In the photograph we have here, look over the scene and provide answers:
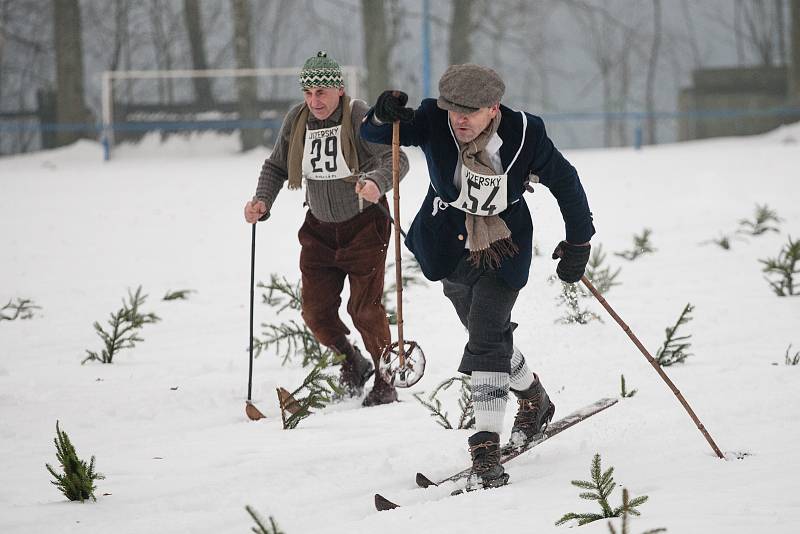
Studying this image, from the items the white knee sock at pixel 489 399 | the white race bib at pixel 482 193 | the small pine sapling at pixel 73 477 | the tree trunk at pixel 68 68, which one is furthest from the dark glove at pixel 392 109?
the tree trunk at pixel 68 68

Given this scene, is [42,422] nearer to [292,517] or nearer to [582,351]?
[292,517]

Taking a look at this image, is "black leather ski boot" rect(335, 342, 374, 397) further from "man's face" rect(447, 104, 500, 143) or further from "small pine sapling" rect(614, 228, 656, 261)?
"small pine sapling" rect(614, 228, 656, 261)

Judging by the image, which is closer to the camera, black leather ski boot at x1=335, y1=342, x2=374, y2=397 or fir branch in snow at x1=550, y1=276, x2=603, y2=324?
black leather ski boot at x1=335, y1=342, x2=374, y2=397

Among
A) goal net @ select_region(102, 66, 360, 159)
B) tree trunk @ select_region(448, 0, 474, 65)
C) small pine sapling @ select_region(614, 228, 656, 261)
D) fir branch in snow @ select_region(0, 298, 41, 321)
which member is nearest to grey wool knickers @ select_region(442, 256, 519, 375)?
fir branch in snow @ select_region(0, 298, 41, 321)

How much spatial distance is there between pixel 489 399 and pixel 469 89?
45.9 inches

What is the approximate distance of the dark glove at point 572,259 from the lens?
4.07 m

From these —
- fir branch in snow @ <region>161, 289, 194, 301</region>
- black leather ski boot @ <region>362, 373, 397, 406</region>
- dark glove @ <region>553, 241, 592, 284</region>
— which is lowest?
fir branch in snow @ <region>161, 289, 194, 301</region>

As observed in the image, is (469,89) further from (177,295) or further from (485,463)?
(177,295)

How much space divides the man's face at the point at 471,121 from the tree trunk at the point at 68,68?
62.8ft

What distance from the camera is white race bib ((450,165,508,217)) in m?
3.93

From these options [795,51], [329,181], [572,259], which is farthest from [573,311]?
[795,51]

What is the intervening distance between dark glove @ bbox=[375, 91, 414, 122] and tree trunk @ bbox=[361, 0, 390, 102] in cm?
1807

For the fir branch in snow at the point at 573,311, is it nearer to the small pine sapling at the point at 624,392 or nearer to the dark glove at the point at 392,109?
the small pine sapling at the point at 624,392

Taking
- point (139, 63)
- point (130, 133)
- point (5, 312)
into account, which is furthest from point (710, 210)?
point (139, 63)
